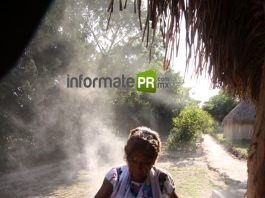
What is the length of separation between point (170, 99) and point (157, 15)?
24.2m

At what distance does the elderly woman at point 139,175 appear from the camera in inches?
77.5

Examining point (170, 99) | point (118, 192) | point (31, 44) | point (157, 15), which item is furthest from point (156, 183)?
point (170, 99)

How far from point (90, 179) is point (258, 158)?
31.1 feet

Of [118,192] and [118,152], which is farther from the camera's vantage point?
[118,152]

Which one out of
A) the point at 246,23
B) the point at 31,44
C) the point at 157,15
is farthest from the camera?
the point at 31,44

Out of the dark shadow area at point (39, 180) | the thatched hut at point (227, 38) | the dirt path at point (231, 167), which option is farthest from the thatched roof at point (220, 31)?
the dirt path at point (231, 167)

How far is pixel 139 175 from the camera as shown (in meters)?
2.02

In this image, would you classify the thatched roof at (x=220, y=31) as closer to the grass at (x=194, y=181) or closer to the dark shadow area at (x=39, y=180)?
the grass at (x=194, y=181)

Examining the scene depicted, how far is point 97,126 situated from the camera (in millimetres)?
18438

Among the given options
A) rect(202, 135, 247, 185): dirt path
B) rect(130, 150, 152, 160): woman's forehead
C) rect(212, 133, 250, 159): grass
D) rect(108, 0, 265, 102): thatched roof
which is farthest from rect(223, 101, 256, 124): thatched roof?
rect(130, 150, 152, 160): woman's forehead

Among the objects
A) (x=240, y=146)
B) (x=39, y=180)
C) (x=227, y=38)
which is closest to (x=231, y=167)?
(x=39, y=180)

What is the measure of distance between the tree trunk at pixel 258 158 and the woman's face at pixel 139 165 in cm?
56

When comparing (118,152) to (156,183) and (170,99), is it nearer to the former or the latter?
(170,99)

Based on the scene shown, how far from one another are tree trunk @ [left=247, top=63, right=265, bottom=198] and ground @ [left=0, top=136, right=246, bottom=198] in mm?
5775
